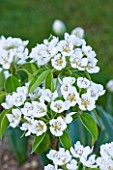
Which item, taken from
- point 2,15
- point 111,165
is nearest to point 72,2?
point 2,15

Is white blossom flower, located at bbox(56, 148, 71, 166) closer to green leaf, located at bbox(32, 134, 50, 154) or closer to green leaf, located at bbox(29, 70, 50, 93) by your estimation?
green leaf, located at bbox(32, 134, 50, 154)

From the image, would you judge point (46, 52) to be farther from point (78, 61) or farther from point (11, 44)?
point (11, 44)

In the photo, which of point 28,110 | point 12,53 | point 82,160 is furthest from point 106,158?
point 12,53

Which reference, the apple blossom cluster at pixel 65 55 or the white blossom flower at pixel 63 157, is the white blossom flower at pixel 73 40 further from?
the white blossom flower at pixel 63 157

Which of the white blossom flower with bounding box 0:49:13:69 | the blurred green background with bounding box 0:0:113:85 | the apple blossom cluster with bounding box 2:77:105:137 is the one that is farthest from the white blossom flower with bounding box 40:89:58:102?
the blurred green background with bounding box 0:0:113:85

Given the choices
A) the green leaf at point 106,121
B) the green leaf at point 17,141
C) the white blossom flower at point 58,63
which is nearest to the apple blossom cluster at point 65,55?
the white blossom flower at point 58,63
